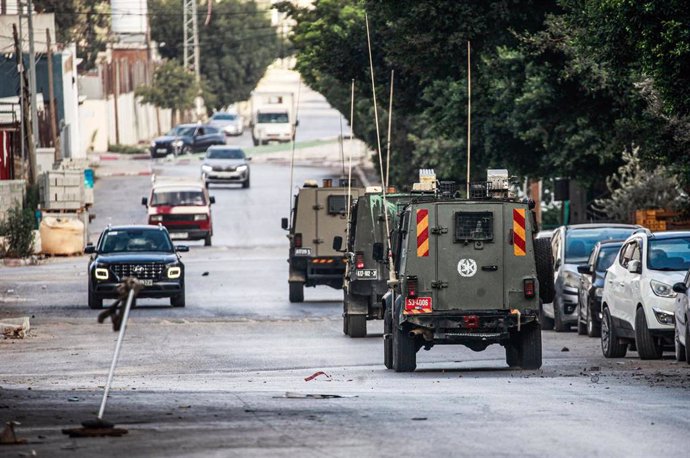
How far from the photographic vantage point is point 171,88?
116625 millimetres

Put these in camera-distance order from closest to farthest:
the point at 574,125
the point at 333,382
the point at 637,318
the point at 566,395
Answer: the point at 566,395 < the point at 333,382 < the point at 637,318 < the point at 574,125

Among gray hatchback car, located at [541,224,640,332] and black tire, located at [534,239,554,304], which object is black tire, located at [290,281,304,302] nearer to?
gray hatchback car, located at [541,224,640,332]

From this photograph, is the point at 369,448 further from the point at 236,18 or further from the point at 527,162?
the point at 236,18

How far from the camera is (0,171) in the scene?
6650cm

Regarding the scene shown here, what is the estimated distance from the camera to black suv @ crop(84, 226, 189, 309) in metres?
34.8

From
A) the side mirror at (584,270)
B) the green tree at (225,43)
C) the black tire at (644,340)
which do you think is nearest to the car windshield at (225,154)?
the green tree at (225,43)

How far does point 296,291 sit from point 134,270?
3552 millimetres

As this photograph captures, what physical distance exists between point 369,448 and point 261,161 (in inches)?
3280

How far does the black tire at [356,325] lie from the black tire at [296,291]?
8.16m

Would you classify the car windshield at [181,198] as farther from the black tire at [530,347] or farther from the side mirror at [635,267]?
the black tire at [530,347]

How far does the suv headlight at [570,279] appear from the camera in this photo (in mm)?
30078

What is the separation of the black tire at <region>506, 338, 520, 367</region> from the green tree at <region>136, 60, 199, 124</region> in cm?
9482

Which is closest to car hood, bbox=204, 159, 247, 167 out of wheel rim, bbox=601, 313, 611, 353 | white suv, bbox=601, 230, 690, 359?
white suv, bbox=601, 230, 690, 359

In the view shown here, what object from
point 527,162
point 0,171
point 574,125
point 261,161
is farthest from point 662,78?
point 261,161
